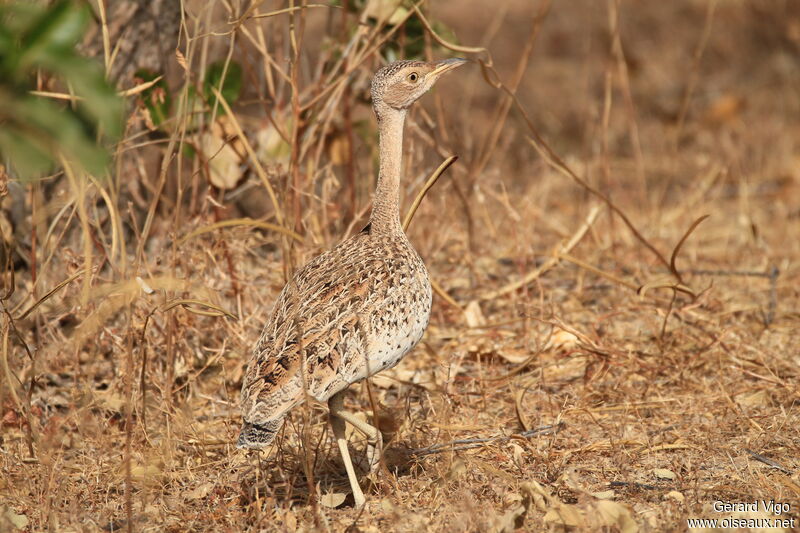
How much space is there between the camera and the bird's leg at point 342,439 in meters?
3.03

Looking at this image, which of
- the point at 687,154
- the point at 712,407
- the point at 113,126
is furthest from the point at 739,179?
the point at 113,126

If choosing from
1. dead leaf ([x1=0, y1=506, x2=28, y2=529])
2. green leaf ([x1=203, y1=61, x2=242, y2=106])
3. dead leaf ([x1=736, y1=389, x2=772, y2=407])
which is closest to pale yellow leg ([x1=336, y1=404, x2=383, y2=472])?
dead leaf ([x1=0, y1=506, x2=28, y2=529])

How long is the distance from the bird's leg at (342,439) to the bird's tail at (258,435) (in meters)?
0.43

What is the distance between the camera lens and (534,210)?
222 inches

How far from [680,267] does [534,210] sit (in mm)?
927

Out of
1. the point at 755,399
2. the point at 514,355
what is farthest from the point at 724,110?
the point at 755,399

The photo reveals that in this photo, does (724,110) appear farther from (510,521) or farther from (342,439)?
(510,521)

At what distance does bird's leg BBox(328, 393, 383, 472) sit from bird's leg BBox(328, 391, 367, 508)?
0.04 feet

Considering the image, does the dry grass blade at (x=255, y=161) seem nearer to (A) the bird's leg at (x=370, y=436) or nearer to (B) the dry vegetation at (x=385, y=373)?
(B) the dry vegetation at (x=385, y=373)

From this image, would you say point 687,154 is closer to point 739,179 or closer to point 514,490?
point 739,179

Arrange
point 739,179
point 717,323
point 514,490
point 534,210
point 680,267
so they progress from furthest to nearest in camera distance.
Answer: point 739,179 < point 534,210 < point 680,267 < point 717,323 < point 514,490

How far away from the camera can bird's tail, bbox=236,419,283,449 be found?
263cm

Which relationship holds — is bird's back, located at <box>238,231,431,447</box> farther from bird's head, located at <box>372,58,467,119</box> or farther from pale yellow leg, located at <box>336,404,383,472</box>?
bird's head, located at <box>372,58,467,119</box>

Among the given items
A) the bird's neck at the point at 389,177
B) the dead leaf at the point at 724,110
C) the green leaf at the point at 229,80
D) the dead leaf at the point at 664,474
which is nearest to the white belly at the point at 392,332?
the bird's neck at the point at 389,177
